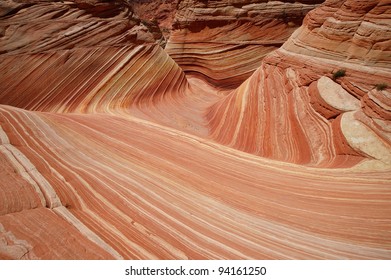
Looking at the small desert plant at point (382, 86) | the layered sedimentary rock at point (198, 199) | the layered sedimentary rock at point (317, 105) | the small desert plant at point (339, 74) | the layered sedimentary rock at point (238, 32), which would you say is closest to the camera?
the layered sedimentary rock at point (198, 199)

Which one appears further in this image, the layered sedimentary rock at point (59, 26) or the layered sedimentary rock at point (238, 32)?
the layered sedimentary rock at point (238, 32)

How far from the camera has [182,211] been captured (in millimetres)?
2602

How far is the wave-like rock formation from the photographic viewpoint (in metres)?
2.21

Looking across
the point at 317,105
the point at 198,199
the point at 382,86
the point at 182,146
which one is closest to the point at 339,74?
the point at 317,105

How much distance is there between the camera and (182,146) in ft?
14.0

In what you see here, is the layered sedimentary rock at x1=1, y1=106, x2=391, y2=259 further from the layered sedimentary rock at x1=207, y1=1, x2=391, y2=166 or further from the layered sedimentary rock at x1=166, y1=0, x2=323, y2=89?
the layered sedimentary rock at x1=166, y1=0, x2=323, y2=89

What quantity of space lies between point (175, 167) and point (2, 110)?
2.59 meters

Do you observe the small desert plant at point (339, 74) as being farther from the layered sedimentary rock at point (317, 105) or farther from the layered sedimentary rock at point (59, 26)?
the layered sedimentary rock at point (59, 26)

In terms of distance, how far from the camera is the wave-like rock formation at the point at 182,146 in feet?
7.24

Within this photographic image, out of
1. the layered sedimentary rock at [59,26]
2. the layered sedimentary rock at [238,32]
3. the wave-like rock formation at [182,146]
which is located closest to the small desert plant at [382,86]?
the wave-like rock formation at [182,146]

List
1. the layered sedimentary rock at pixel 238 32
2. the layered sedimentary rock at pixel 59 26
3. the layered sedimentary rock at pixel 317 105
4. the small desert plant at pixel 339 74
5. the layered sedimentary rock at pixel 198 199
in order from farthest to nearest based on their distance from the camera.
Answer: the layered sedimentary rock at pixel 238 32 < the layered sedimentary rock at pixel 59 26 < the small desert plant at pixel 339 74 < the layered sedimentary rock at pixel 317 105 < the layered sedimentary rock at pixel 198 199

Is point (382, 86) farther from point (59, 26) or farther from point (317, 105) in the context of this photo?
point (59, 26)
